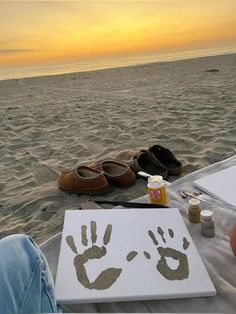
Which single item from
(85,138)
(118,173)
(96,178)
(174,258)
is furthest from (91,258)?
(85,138)

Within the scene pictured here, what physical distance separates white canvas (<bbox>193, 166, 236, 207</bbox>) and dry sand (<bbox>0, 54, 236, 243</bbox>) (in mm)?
506

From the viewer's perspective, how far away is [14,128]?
4562mm

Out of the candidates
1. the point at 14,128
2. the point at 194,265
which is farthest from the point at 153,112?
the point at 194,265

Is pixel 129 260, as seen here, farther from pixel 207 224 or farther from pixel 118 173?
pixel 118 173

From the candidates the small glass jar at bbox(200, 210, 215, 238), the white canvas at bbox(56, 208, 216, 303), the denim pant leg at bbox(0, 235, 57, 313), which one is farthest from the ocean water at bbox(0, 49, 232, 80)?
the denim pant leg at bbox(0, 235, 57, 313)

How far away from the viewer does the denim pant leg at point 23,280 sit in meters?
1.04

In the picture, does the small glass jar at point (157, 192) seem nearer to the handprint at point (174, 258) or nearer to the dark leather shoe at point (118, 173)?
the handprint at point (174, 258)

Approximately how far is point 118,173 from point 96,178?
0.25m

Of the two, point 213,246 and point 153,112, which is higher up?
point 213,246

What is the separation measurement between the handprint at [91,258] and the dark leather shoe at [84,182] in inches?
26.4

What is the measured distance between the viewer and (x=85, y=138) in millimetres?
3840

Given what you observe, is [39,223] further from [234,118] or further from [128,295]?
[234,118]

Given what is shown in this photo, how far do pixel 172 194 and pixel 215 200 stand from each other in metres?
0.25

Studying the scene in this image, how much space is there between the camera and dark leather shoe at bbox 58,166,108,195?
2301mm
